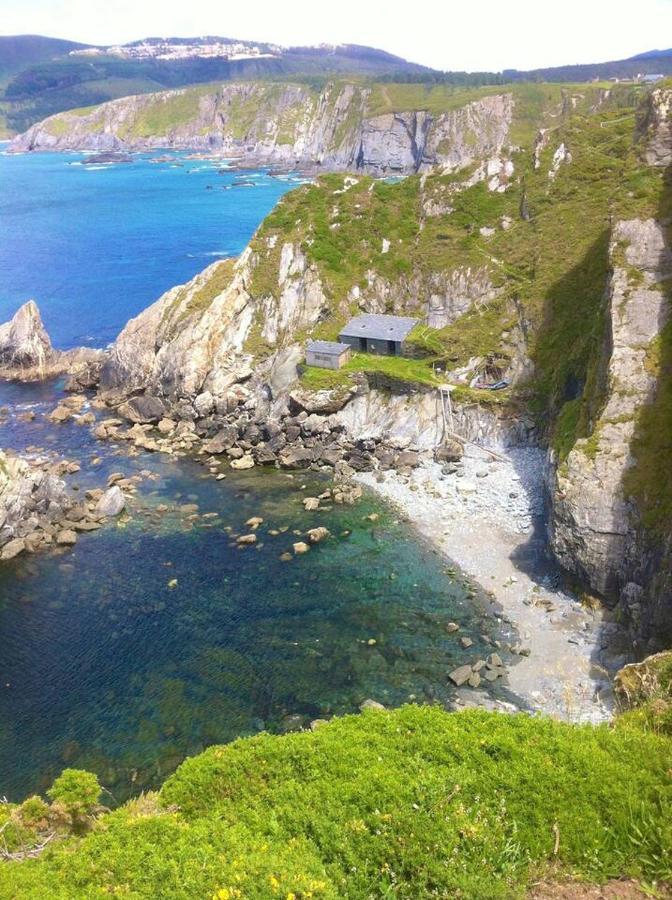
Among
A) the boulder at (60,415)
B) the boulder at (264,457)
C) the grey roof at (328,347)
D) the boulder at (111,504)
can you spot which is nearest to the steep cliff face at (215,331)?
the grey roof at (328,347)

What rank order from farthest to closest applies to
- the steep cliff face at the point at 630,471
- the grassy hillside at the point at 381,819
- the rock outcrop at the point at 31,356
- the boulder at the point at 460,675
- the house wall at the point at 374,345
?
A: the rock outcrop at the point at 31,356, the house wall at the point at 374,345, the steep cliff face at the point at 630,471, the boulder at the point at 460,675, the grassy hillside at the point at 381,819

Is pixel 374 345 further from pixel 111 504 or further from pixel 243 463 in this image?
pixel 111 504

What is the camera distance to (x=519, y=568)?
5178 cm

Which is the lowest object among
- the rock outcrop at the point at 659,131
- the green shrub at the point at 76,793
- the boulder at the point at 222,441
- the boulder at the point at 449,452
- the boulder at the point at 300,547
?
the boulder at the point at 300,547

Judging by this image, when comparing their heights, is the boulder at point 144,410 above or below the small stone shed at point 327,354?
below

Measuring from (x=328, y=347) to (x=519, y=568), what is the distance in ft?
117

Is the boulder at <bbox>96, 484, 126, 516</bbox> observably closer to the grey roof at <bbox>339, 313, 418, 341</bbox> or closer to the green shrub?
the grey roof at <bbox>339, 313, 418, 341</bbox>

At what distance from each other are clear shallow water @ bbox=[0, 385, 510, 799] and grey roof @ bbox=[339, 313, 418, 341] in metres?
23.2

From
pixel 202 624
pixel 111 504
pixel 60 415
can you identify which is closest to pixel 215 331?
pixel 60 415

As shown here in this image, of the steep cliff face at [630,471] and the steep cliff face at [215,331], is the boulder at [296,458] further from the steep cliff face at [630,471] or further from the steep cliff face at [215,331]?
the steep cliff face at [630,471]

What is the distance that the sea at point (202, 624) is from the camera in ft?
130

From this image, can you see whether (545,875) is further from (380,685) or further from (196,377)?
(196,377)

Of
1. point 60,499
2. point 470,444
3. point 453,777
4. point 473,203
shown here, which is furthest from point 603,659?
point 473,203

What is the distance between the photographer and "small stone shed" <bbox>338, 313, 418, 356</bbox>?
3093 inches
